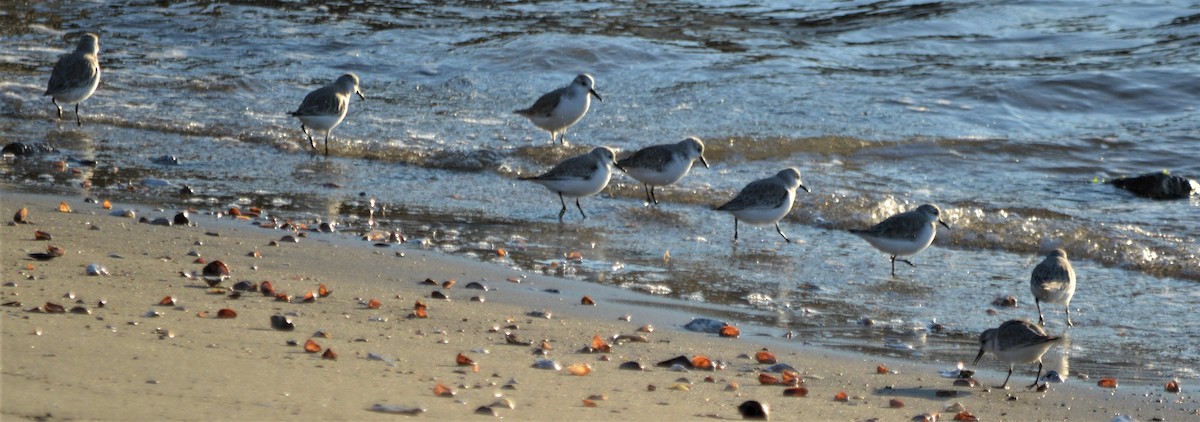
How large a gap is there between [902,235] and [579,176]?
2074mm

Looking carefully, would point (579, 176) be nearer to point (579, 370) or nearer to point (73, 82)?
point (579, 370)

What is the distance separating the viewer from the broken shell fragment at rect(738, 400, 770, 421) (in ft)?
14.1

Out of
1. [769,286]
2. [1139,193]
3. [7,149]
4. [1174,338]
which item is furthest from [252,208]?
[1139,193]

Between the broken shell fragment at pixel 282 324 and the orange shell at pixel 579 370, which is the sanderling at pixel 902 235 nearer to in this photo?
the orange shell at pixel 579 370

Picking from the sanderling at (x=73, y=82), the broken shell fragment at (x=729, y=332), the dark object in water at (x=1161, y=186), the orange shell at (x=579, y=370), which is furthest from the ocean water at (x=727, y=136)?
the orange shell at (x=579, y=370)

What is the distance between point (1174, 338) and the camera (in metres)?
6.20

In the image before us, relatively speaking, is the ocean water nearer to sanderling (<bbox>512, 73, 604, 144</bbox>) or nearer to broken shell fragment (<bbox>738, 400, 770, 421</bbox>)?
sanderling (<bbox>512, 73, 604, 144</bbox>)

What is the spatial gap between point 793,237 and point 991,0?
33.6 ft

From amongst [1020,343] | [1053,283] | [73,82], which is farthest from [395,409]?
[73,82]

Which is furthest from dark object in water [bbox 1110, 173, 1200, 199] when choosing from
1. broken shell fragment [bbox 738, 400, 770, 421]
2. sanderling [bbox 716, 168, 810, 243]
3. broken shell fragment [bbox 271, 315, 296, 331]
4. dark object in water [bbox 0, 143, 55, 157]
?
dark object in water [bbox 0, 143, 55, 157]

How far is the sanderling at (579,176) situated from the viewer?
8.56 m

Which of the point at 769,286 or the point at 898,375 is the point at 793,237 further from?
the point at 898,375

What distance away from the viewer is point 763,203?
321 inches

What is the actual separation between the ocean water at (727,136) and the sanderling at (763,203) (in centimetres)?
17
